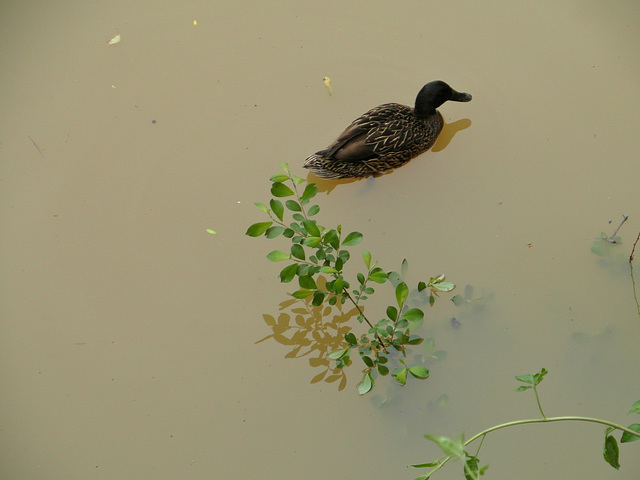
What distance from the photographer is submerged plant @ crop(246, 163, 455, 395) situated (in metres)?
2.82

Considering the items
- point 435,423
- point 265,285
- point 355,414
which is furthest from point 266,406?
point 435,423

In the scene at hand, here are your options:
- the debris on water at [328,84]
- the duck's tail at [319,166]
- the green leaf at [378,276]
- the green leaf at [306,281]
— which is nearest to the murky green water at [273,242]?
the debris on water at [328,84]

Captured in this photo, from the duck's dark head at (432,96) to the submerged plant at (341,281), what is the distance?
99 centimetres

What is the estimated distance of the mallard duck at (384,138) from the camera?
3.68 meters

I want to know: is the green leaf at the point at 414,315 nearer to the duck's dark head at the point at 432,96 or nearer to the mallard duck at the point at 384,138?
the mallard duck at the point at 384,138

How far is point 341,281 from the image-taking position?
2.95 meters

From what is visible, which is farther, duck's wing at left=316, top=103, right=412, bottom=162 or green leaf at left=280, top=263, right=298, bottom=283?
duck's wing at left=316, top=103, right=412, bottom=162

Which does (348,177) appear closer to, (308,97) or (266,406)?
(308,97)

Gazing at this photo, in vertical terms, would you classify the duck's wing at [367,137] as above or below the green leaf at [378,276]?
above

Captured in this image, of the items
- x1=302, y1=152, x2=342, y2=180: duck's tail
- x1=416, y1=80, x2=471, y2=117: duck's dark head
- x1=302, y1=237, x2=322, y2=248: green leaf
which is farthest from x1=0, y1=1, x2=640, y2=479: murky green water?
x1=302, y1=237, x2=322, y2=248: green leaf

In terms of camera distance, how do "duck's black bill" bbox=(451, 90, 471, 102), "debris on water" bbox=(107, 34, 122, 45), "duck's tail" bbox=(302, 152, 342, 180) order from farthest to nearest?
"debris on water" bbox=(107, 34, 122, 45), "duck's black bill" bbox=(451, 90, 471, 102), "duck's tail" bbox=(302, 152, 342, 180)

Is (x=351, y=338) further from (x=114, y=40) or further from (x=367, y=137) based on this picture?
(x=114, y=40)

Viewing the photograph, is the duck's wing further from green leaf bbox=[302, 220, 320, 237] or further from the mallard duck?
green leaf bbox=[302, 220, 320, 237]

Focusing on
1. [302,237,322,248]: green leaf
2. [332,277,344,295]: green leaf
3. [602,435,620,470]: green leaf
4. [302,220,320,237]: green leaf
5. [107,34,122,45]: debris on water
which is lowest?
[602,435,620,470]: green leaf
